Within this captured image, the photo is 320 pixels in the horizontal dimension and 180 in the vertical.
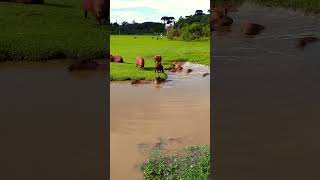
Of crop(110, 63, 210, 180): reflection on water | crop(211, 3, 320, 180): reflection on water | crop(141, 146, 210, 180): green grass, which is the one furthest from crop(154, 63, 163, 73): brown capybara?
crop(141, 146, 210, 180): green grass

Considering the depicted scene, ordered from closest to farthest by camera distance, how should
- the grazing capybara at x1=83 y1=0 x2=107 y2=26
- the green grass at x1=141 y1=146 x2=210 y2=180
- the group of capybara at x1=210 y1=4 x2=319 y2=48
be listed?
the green grass at x1=141 y1=146 x2=210 y2=180, the grazing capybara at x1=83 y1=0 x2=107 y2=26, the group of capybara at x1=210 y1=4 x2=319 y2=48

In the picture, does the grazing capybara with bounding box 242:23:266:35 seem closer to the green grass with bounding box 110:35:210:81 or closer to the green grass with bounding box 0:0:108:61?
the green grass with bounding box 110:35:210:81

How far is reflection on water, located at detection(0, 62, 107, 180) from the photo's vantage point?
4.34 meters

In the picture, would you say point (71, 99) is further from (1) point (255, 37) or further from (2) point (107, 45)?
(1) point (255, 37)

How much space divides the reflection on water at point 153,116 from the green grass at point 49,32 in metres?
1.81

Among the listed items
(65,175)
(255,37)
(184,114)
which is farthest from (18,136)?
(255,37)

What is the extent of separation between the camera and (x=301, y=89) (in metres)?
7.41

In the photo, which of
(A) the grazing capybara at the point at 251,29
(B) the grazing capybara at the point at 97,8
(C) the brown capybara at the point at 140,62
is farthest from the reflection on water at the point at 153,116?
(A) the grazing capybara at the point at 251,29

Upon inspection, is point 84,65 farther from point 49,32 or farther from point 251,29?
point 251,29

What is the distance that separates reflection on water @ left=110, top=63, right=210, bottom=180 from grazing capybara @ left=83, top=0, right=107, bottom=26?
A: 1498 millimetres

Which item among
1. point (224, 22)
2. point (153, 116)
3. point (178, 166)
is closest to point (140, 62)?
point (153, 116)

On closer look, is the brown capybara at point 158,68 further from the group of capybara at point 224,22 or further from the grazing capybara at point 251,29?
the grazing capybara at point 251,29

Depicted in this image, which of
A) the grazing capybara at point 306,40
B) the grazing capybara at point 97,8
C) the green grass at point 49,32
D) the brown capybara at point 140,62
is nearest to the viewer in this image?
the grazing capybara at point 97,8

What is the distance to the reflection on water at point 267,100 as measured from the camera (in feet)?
14.3
